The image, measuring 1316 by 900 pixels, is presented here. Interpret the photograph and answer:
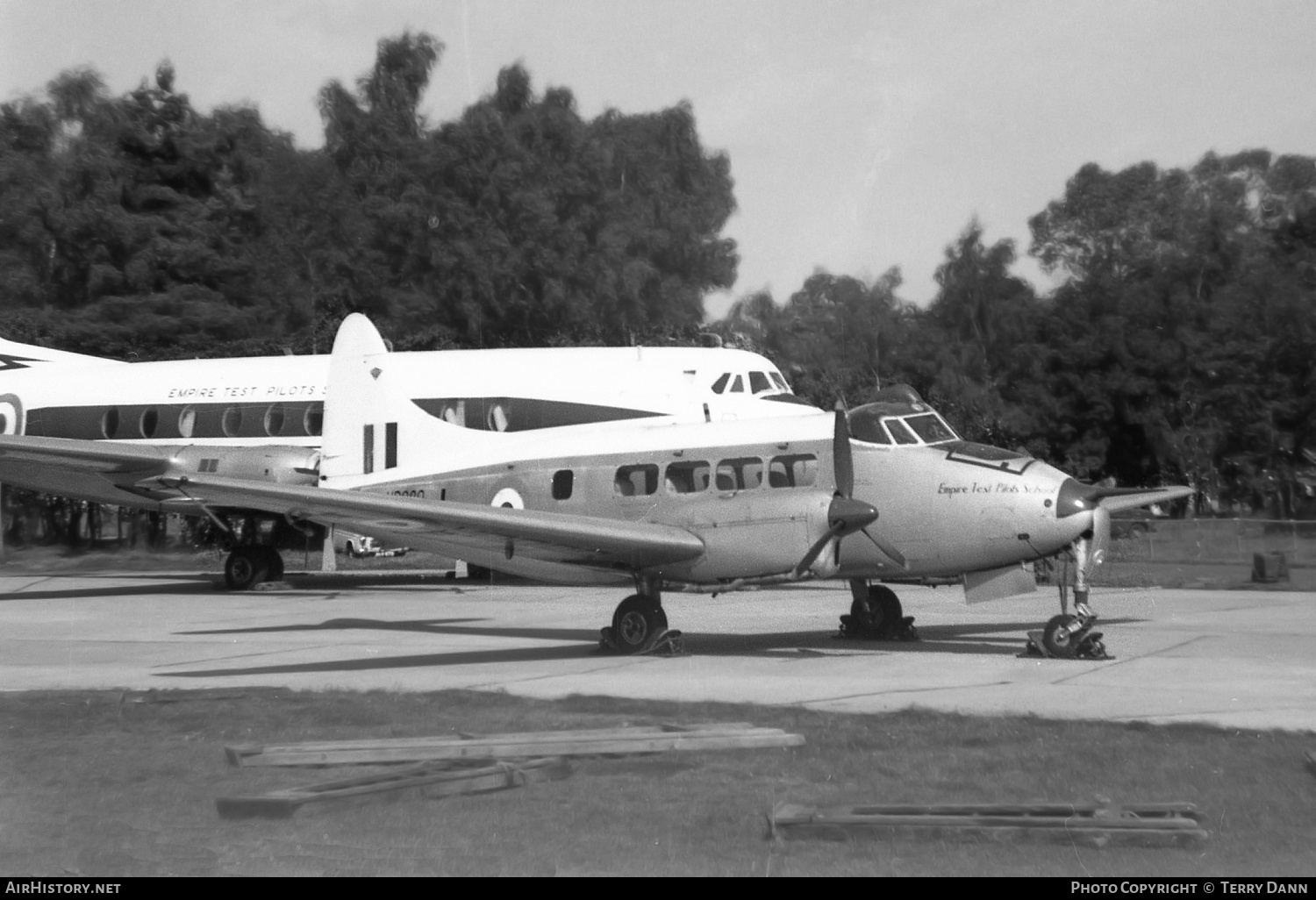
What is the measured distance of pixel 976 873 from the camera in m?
7.03

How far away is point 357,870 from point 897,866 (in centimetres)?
271

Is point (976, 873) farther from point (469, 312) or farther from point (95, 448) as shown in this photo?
point (469, 312)

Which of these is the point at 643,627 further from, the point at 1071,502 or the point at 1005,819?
the point at 1005,819

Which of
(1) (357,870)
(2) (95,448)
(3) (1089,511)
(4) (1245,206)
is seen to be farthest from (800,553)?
(4) (1245,206)

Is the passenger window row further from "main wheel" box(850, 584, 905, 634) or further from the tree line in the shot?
the tree line

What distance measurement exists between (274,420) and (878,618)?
15.6 meters

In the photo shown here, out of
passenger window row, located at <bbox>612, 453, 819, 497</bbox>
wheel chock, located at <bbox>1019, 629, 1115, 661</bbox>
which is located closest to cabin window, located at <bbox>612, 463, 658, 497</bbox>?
passenger window row, located at <bbox>612, 453, 819, 497</bbox>

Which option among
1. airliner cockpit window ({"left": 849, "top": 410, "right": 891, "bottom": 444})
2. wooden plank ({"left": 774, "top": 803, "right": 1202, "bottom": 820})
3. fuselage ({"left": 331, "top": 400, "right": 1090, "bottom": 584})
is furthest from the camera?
airliner cockpit window ({"left": 849, "top": 410, "right": 891, "bottom": 444})

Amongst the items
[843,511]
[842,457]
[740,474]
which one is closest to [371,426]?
[740,474]

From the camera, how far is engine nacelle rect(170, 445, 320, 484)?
2764 cm

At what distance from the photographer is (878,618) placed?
18.2 metres

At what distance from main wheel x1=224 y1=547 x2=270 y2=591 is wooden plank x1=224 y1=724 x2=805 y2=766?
62.7ft

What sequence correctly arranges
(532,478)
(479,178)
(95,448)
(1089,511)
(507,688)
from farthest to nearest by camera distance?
(479,178) → (95,448) → (532,478) → (1089,511) → (507,688)

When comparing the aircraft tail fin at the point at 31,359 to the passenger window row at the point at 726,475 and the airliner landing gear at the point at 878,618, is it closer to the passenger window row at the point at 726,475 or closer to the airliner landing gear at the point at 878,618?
the passenger window row at the point at 726,475
